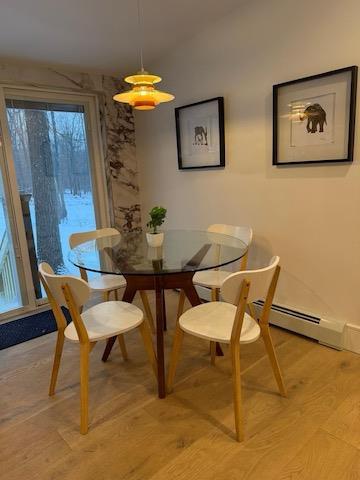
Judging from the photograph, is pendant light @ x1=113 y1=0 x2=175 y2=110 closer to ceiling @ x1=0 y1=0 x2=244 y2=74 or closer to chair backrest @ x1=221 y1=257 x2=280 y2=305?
ceiling @ x1=0 y1=0 x2=244 y2=74

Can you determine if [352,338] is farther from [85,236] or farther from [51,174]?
[51,174]

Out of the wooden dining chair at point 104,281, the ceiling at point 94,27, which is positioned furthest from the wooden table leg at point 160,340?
the ceiling at point 94,27

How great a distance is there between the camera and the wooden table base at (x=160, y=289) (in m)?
1.88

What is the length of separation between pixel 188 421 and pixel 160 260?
34.5 inches

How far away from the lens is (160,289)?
6.25ft

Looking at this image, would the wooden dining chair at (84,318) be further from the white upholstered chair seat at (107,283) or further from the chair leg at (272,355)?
the chair leg at (272,355)

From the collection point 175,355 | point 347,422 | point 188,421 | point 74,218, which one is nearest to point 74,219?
point 74,218

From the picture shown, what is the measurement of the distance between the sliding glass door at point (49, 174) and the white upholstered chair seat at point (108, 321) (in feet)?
5.17

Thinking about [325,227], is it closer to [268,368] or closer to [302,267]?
[302,267]

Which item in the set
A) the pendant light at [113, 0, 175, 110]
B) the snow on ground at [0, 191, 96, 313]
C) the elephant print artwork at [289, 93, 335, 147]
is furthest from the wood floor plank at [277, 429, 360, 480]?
the snow on ground at [0, 191, 96, 313]

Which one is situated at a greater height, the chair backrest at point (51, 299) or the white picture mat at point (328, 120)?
the white picture mat at point (328, 120)

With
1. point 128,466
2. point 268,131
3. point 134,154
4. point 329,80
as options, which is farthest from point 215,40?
point 128,466

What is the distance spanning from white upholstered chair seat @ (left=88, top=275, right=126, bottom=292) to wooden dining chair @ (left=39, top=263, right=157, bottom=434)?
317mm

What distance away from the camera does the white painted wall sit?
210 cm
